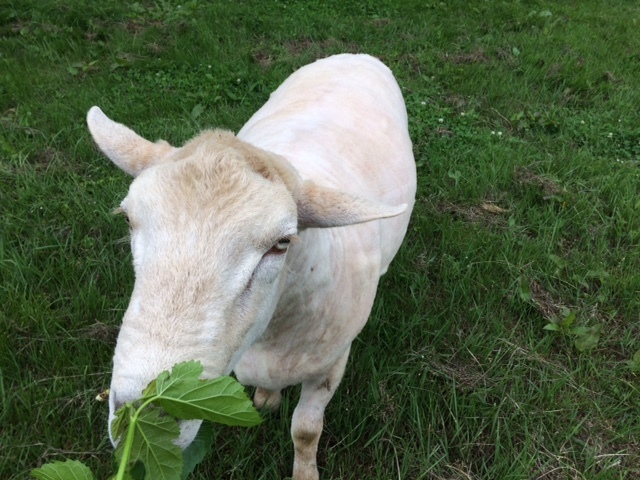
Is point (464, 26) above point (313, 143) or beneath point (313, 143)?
beneath

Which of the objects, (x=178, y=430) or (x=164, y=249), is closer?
(x=178, y=430)

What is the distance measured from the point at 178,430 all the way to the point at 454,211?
3386mm

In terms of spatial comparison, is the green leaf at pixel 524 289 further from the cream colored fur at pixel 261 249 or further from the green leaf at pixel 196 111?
the green leaf at pixel 196 111

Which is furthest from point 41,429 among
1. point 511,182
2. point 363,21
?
point 363,21

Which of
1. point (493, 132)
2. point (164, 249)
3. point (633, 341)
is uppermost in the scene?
point (164, 249)

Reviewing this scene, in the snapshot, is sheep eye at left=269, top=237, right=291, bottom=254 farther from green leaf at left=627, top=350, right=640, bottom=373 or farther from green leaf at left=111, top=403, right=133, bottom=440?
green leaf at left=627, top=350, right=640, bottom=373

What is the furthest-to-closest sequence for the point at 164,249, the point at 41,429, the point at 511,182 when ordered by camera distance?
the point at 511,182, the point at 41,429, the point at 164,249

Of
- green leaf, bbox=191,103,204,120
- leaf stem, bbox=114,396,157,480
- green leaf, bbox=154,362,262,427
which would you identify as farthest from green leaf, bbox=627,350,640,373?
green leaf, bbox=191,103,204,120

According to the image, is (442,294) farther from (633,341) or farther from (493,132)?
(493,132)

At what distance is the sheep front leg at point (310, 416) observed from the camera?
92.7 inches

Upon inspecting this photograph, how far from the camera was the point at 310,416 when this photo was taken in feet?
7.72

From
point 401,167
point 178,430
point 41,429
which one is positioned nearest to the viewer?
point 178,430

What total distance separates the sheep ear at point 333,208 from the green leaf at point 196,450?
2.30ft

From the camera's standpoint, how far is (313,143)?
2.59 meters
